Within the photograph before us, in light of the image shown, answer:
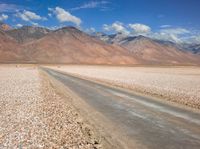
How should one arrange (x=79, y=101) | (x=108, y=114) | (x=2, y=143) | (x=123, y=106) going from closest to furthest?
(x=2, y=143), (x=108, y=114), (x=123, y=106), (x=79, y=101)

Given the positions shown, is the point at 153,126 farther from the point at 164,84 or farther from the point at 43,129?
the point at 164,84

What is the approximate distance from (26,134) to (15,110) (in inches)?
221

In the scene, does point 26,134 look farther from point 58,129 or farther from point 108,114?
point 108,114

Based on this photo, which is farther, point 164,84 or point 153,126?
point 164,84

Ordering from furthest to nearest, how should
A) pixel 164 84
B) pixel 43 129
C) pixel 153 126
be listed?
pixel 164 84 < pixel 153 126 < pixel 43 129

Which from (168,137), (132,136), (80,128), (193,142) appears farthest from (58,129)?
(193,142)

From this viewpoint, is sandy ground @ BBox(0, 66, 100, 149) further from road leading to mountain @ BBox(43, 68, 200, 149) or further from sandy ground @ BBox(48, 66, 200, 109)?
sandy ground @ BBox(48, 66, 200, 109)

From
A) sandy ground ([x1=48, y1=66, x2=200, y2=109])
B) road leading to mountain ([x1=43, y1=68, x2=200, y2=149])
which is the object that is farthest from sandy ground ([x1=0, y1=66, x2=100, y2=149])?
sandy ground ([x1=48, y1=66, x2=200, y2=109])

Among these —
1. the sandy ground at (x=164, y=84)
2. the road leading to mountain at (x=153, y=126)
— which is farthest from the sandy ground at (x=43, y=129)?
the sandy ground at (x=164, y=84)

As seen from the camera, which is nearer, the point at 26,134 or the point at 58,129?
the point at 26,134

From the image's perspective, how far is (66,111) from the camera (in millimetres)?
15453

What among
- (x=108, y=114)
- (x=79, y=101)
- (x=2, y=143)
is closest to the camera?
(x=2, y=143)

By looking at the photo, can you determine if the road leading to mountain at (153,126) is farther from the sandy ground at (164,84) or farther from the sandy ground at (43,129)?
the sandy ground at (164,84)

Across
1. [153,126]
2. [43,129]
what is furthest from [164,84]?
[43,129]
